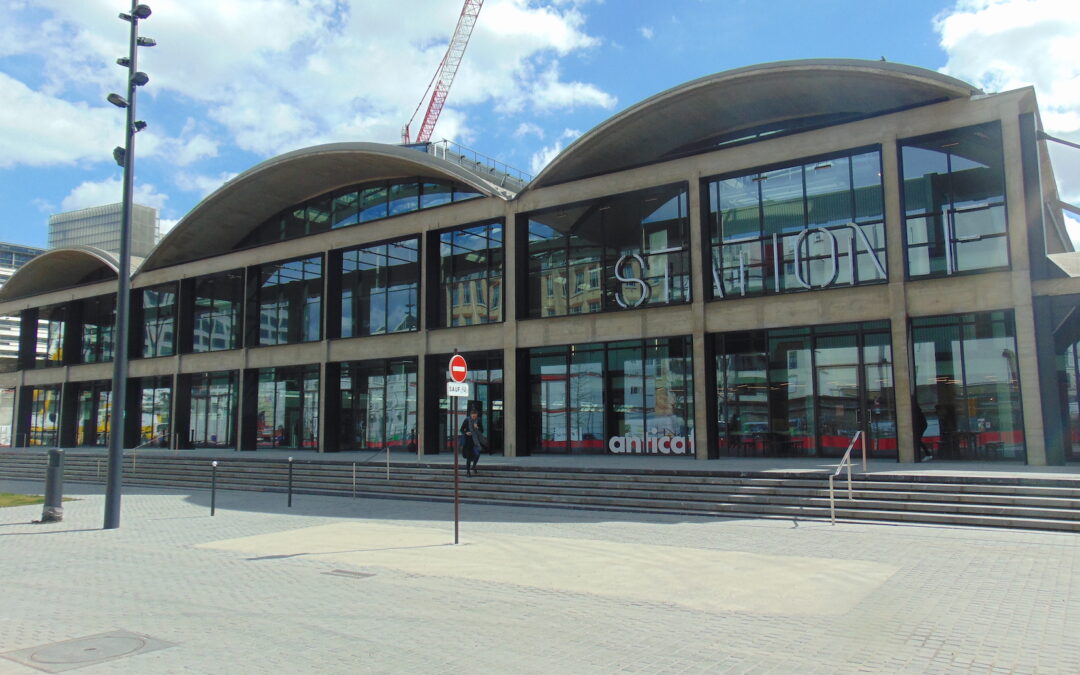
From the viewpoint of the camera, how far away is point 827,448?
20.5 metres

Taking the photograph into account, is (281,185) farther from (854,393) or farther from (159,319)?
(854,393)

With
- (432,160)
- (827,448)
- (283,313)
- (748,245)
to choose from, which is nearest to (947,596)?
(827,448)

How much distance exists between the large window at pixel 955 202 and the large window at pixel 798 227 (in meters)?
0.79

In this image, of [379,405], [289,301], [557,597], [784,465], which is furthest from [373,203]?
[557,597]

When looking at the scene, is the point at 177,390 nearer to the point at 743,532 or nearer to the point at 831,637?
the point at 743,532

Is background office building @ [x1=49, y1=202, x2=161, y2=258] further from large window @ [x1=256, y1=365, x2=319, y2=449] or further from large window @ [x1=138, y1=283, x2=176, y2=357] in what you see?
large window @ [x1=256, y1=365, x2=319, y2=449]

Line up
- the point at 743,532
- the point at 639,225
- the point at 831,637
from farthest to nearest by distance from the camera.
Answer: the point at 639,225, the point at 743,532, the point at 831,637

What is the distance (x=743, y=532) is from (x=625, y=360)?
11720 millimetres

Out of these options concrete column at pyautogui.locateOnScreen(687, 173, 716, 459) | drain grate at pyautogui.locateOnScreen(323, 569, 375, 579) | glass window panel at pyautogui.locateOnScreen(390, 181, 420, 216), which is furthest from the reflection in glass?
drain grate at pyautogui.locateOnScreen(323, 569, 375, 579)

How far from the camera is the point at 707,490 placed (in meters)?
16.1

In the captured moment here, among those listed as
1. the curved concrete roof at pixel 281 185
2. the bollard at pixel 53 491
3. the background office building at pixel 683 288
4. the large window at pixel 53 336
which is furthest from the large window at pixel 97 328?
the bollard at pixel 53 491

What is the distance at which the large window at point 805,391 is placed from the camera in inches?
784

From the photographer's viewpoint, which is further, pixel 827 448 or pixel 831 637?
pixel 827 448

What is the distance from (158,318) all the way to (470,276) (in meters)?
19.6
